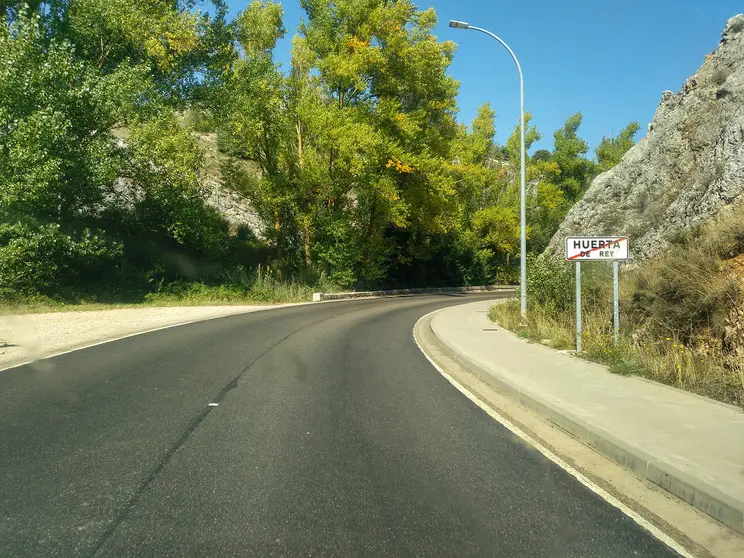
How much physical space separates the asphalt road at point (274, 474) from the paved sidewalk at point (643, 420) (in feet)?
2.18

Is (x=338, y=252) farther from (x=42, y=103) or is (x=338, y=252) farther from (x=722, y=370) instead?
(x=722, y=370)

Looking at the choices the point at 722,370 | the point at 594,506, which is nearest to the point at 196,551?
the point at 594,506

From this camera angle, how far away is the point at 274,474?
Result: 5105mm

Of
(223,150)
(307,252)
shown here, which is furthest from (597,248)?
(223,150)

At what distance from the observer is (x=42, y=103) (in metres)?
20.4

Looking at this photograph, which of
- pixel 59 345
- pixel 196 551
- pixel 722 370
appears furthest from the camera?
pixel 59 345

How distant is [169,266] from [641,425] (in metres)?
26.9

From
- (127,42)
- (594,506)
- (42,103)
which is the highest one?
(127,42)

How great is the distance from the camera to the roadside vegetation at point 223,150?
2078 cm

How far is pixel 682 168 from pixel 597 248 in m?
6.18

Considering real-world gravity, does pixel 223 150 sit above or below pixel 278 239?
above

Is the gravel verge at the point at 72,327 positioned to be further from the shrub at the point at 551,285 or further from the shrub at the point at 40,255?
the shrub at the point at 551,285

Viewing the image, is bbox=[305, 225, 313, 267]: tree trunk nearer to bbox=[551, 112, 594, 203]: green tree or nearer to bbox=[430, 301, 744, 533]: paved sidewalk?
bbox=[430, 301, 744, 533]: paved sidewalk

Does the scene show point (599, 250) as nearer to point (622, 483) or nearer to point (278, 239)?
point (622, 483)
